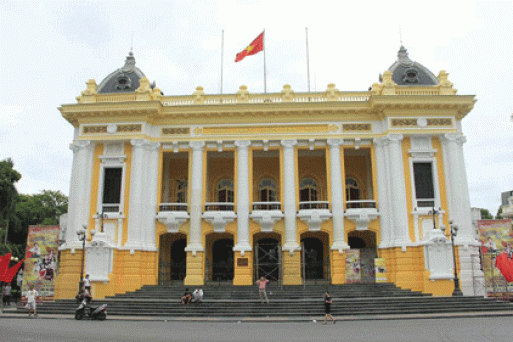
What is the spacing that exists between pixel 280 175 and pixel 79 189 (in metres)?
12.3

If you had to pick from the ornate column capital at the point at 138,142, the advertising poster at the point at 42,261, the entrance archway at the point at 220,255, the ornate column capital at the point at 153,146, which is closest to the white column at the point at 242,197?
the entrance archway at the point at 220,255

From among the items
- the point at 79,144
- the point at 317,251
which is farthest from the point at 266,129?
the point at 79,144

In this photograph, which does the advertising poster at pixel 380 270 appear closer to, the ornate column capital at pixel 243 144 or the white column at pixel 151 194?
the ornate column capital at pixel 243 144

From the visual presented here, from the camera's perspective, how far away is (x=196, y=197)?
90.9ft

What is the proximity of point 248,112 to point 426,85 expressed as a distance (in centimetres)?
1145

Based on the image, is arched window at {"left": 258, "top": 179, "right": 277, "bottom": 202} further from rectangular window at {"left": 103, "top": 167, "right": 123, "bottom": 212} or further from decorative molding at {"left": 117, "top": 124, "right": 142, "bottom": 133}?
rectangular window at {"left": 103, "top": 167, "right": 123, "bottom": 212}

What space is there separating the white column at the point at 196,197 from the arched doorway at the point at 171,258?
1745 mm

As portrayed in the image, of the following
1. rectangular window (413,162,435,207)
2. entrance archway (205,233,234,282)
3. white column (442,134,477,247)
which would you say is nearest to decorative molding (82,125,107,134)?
entrance archway (205,233,234,282)

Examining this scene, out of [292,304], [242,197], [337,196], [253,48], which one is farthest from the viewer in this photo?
[253,48]

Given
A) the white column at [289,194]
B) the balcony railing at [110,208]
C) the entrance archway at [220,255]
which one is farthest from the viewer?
the entrance archway at [220,255]

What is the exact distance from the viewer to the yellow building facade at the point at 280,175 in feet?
85.6

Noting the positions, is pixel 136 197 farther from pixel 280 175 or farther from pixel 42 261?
pixel 280 175

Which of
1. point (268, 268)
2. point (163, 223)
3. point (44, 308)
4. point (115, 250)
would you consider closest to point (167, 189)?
point (163, 223)

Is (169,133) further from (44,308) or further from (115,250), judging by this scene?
(44,308)
